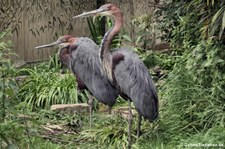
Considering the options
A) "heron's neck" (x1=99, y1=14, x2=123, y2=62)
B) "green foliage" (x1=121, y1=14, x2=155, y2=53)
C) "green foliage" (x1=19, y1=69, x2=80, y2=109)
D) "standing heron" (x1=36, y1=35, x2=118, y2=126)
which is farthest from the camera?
"green foliage" (x1=121, y1=14, x2=155, y2=53)

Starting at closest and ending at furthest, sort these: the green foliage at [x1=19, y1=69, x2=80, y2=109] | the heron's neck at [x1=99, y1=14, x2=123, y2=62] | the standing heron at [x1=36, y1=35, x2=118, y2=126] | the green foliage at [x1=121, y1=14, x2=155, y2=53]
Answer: the heron's neck at [x1=99, y1=14, x2=123, y2=62], the standing heron at [x1=36, y1=35, x2=118, y2=126], the green foliage at [x1=19, y1=69, x2=80, y2=109], the green foliage at [x1=121, y1=14, x2=155, y2=53]

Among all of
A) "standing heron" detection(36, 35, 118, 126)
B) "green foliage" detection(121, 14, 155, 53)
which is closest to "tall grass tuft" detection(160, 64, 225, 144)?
"standing heron" detection(36, 35, 118, 126)

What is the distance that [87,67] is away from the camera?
7273 mm

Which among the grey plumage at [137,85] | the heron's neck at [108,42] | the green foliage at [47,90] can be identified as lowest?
the green foliage at [47,90]

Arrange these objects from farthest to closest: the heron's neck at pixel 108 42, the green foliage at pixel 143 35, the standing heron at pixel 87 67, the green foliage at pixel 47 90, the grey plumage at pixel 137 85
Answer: the green foliage at pixel 143 35 → the green foliage at pixel 47 90 → the standing heron at pixel 87 67 → the heron's neck at pixel 108 42 → the grey plumage at pixel 137 85

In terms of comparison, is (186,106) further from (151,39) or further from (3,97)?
(151,39)

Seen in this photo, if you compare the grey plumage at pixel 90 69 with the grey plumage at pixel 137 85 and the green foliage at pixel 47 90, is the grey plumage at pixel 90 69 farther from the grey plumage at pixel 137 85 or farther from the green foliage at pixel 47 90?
the green foliage at pixel 47 90

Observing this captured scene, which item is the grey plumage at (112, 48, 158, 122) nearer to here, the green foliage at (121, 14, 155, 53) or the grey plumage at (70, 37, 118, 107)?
the grey plumage at (70, 37, 118, 107)

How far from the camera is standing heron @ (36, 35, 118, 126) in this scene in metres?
6.91

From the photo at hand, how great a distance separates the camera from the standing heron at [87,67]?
22.7 ft

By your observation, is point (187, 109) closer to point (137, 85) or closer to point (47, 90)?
point (137, 85)

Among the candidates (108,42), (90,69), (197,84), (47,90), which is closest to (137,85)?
(108,42)

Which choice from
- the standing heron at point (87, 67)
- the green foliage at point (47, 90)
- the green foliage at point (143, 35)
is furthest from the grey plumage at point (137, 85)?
the green foliage at point (143, 35)

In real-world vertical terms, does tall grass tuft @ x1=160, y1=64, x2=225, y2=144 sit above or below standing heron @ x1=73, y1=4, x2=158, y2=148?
below
